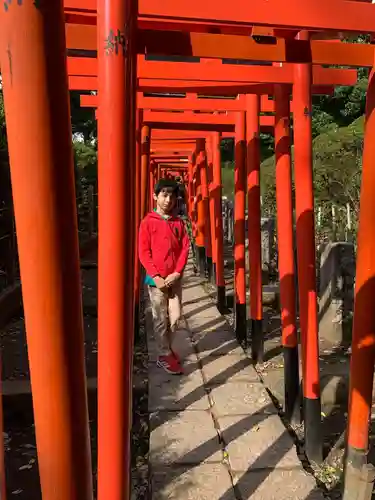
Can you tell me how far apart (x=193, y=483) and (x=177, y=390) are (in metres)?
1.16

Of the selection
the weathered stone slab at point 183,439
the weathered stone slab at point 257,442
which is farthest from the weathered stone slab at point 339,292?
the weathered stone slab at point 183,439

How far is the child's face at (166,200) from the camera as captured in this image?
377 centimetres

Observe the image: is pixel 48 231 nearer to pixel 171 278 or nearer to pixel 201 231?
pixel 171 278

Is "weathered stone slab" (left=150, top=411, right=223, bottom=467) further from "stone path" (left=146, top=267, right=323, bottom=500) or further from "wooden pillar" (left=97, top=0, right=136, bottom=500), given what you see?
"wooden pillar" (left=97, top=0, right=136, bottom=500)

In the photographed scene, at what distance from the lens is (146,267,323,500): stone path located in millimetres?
2498

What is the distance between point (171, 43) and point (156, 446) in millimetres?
2147

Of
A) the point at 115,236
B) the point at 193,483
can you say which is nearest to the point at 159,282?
the point at 193,483

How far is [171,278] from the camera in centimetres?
388

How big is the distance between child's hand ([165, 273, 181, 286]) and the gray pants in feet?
0.33

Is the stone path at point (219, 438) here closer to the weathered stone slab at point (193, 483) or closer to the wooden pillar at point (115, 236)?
the weathered stone slab at point (193, 483)

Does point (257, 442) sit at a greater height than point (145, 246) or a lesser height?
lesser

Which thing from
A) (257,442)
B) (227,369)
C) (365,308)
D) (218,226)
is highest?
(365,308)

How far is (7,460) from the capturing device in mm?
3375

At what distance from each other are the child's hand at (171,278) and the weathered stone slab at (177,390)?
743 millimetres
